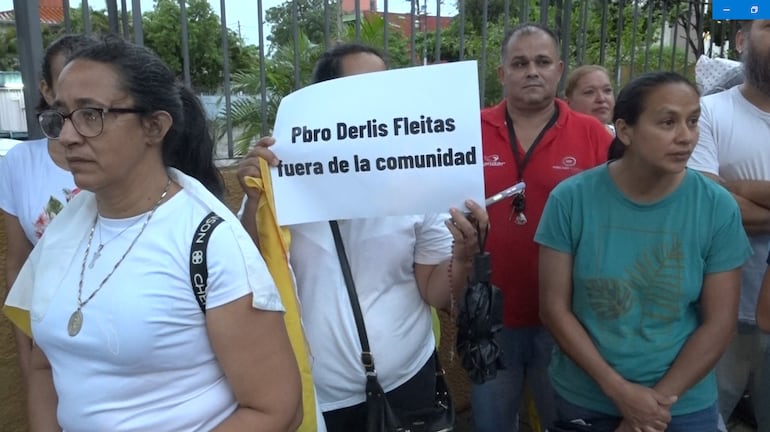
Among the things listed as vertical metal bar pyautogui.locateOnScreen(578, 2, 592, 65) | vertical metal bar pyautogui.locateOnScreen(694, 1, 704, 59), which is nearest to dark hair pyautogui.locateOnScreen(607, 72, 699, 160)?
vertical metal bar pyautogui.locateOnScreen(578, 2, 592, 65)

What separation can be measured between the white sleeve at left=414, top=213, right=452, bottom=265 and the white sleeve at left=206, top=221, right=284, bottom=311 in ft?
2.13

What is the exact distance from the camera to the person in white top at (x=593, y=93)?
3930 millimetres

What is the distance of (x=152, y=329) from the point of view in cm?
145

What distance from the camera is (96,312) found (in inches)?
58.6

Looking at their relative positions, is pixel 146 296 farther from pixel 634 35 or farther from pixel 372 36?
pixel 634 35

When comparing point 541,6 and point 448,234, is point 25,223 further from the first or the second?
point 541,6

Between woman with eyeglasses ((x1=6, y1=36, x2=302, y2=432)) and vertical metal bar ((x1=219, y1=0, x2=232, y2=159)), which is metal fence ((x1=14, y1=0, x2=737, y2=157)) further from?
woman with eyeglasses ((x1=6, y1=36, x2=302, y2=432))

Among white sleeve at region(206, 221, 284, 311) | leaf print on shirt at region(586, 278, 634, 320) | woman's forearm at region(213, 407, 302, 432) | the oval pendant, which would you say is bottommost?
woman's forearm at region(213, 407, 302, 432)

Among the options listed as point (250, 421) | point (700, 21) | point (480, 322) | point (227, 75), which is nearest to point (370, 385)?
point (480, 322)

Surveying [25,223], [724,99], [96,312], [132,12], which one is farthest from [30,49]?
[724,99]

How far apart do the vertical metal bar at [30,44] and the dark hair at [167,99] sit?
4.12ft

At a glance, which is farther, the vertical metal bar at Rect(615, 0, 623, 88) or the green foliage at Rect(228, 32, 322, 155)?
the vertical metal bar at Rect(615, 0, 623, 88)

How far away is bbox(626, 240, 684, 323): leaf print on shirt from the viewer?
6.87 ft

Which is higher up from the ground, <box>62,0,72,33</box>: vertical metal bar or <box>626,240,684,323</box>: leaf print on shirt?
<box>62,0,72,33</box>: vertical metal bar
